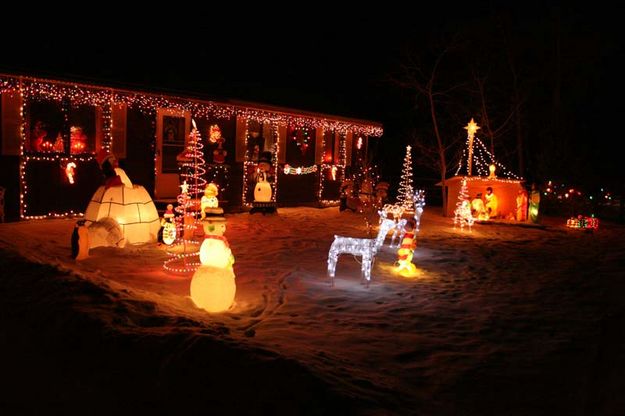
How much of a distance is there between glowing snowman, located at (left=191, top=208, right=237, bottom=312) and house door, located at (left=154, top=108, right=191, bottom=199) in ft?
34.6

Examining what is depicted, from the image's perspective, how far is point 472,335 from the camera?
6.78 m

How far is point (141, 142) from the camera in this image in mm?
15500

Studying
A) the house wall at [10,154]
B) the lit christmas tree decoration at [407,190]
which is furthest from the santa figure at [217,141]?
the house wall at [10,154]

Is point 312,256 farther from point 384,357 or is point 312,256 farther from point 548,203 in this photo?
point 548,203

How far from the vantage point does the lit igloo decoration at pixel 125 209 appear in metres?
10.8

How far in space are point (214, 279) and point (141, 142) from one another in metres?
9.55

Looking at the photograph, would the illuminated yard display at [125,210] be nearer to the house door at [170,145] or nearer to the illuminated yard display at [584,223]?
the house door at [170,145]

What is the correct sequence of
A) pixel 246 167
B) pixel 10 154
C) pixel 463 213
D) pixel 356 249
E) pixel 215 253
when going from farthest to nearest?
pixel 246 167 < pixel 463 213 < pixel 10 154 < pixel 356 249 < pixel 215 253

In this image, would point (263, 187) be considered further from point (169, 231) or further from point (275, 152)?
point (169, 231)

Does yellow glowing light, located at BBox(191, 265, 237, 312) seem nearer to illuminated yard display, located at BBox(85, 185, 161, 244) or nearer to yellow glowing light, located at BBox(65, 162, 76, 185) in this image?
illuminated yard display, located at BBox(85, 185, 161, 244)

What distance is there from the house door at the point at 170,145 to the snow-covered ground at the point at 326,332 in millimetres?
6739

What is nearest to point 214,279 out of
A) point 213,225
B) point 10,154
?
point 213,225

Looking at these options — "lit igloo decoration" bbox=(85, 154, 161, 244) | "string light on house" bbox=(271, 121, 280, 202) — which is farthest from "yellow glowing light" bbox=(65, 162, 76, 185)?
"string light on house" bbox=(271, 121, 280, 202)

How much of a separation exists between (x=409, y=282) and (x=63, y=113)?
30.0ft
